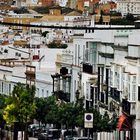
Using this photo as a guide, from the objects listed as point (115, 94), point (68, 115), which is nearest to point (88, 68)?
point (68, 115)

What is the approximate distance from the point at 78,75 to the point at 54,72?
9.33 m

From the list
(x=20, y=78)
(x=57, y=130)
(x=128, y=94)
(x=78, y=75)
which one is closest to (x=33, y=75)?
(x=20, y=78)

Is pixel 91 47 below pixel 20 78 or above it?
above

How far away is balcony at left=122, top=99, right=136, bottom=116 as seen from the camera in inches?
1315

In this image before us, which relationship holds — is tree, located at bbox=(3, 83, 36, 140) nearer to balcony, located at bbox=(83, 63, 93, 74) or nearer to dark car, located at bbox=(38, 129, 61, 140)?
dark car, located at bbox=(38, 129, 61, 140)

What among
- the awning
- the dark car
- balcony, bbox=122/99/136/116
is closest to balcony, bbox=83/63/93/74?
the dark car

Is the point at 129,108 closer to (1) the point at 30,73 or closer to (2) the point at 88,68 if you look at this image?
(2) the point at 88,68

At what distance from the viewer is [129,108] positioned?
111 feet

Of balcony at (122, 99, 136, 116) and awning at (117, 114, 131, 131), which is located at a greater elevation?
balcony at (122, 99, 136, 116)

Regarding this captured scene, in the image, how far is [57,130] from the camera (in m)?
43.4

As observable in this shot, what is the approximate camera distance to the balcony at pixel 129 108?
1315 inches

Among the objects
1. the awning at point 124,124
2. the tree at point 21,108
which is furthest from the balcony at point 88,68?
the awning at point 124,124

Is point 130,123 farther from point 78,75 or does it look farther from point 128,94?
point 78,75

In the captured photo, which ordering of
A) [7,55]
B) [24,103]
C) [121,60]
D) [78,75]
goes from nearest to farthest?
1. [121,60]
2. [24,103]
3. [78,75]
4. [7,55]
